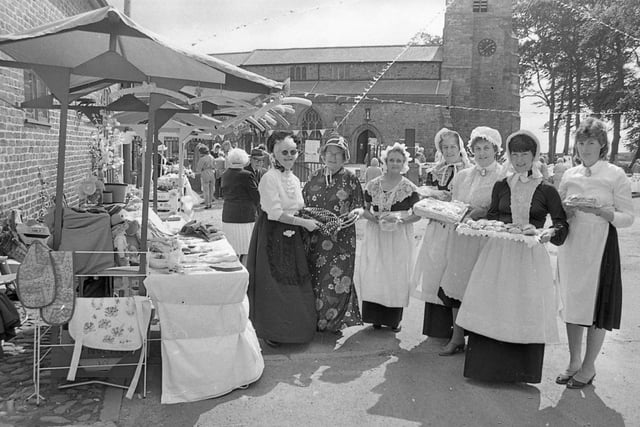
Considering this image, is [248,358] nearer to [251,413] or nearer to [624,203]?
[251,413]

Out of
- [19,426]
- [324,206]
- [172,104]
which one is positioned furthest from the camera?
[172,104]

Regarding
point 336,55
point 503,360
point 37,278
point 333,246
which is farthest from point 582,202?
point 336,55

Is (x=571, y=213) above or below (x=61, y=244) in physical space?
above

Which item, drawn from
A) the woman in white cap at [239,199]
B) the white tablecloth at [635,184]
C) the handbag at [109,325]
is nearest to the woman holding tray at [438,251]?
the handbag at [109,325]

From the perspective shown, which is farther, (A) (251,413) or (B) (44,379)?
(B) (44,379)

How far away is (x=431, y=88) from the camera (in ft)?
157

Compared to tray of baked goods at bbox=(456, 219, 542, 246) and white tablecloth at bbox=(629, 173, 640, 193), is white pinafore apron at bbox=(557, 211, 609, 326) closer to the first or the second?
tray of baked goods at bbox=(456, 219, 542, 246)

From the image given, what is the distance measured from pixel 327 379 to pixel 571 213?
2167 millimetres

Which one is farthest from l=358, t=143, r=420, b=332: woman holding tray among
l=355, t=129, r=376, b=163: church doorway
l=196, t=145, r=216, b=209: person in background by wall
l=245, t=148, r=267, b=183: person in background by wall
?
l=355, t=129, r=376, b=163: church doorway

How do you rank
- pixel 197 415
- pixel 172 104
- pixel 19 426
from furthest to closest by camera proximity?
1. pixel 172 104
2. pixel 197 415
3. pixel 19 426

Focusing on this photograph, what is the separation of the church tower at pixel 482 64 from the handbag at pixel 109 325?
149 ft

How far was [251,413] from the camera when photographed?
3.87m

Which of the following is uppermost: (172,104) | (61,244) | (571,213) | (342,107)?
(342,107)

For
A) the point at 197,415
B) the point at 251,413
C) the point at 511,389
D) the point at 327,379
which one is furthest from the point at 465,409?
the point at 197,415
